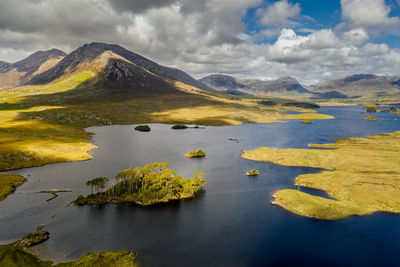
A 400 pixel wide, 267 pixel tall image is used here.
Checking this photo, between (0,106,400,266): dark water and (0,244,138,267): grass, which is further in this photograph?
(0,106,400,266): dark water

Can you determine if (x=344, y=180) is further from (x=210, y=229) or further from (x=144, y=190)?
(x=144, y=190)

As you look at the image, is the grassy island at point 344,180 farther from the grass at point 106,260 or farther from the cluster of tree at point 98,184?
the cluster of tree at point 98,184

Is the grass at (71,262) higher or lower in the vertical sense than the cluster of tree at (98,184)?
lower

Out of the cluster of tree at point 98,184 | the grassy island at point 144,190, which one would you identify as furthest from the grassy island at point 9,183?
the grassy island at point 144,190

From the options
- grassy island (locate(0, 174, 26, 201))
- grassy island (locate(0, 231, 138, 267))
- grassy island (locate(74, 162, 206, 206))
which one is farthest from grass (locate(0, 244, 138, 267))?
grassy island (locate(0, 174, 26, 201))

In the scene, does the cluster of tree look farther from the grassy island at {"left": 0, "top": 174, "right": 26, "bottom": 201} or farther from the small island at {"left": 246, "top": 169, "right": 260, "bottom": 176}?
the small island at {"left": 246, "top": 169, "right": 260, "bottom": 176}

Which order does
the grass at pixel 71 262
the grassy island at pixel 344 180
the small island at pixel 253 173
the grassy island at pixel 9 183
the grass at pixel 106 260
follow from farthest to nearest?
the small island at pixel 253 173
the grassy island at pixel 9 183
the grassy island at pixel 344 180
the grass at pixel 106 260
the grass at pixel 71 262

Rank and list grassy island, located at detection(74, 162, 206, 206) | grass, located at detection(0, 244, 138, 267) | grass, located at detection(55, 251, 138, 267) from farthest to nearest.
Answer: grassy island, located at detection(74, 162, 206, 206) → grass, located at detection(55, 251, 138, 267) → grass, located at detection(0, 244, 138, 267)
